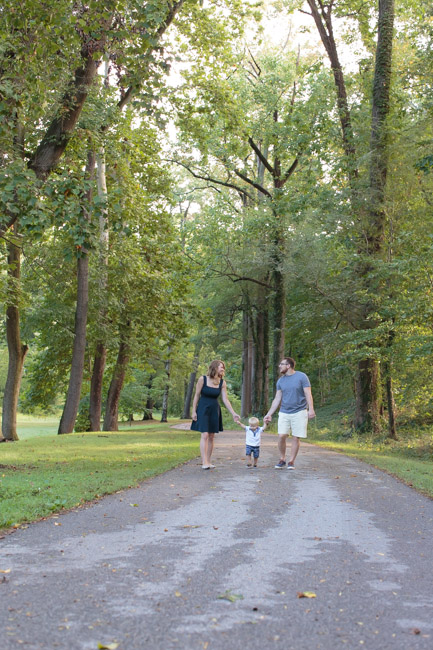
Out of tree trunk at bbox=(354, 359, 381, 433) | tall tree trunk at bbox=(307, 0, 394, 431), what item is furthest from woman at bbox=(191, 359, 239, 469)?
tree trunk at bbox=(354, 359, 381, 433)

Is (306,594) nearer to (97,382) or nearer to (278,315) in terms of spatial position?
(97,382)

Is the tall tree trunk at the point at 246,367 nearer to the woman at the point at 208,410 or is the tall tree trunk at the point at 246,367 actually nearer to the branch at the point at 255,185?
the branch at the point at 255,185

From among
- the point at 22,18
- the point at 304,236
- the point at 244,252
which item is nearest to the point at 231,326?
the point at 244,252

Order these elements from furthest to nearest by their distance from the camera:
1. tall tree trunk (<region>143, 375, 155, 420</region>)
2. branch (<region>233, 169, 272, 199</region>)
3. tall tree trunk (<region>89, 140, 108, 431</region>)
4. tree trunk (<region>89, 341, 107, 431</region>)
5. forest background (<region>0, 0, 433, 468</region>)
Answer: tall tree trunk (<region>143, 375, 155, 420</region>), branch (<region>233, 169, 272, 199</region>), tree trunk (<region>89, 341, 107, 431</region>), tall tree trunk (<region>89, 140, 108, 431</region>), forest background (<region>0, 0, 433, 468</region>)

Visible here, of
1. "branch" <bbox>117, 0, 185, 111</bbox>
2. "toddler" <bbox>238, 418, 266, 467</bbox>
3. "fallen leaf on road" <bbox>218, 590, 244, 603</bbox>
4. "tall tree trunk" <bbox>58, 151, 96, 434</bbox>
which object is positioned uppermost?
"branch" <bbox>117, 0, 185, 111</bbox>

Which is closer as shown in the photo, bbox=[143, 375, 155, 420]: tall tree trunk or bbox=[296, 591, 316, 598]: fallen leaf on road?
bbox=[296, 591, 316, 598]: fallen leaf on road

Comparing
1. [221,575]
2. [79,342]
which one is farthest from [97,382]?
[221,575]

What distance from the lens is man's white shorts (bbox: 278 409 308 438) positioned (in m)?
11.9

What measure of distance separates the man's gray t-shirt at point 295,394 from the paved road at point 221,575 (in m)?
3.64

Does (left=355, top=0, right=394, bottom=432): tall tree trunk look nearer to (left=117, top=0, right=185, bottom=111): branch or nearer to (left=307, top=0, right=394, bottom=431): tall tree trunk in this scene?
(left=307, top=0, right=394, bottom=431): tall tree trunk

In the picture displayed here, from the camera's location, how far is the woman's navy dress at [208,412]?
11680 mm

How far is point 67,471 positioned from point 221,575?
269 inches

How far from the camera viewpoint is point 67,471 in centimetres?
1096

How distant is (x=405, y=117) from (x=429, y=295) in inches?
330
